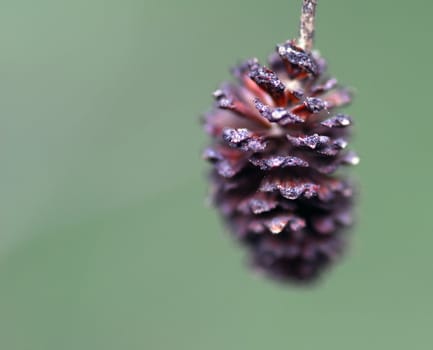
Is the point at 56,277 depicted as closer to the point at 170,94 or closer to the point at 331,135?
the point at 170,94

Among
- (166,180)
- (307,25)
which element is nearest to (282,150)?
(307,25)

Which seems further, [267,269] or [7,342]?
[7,342]

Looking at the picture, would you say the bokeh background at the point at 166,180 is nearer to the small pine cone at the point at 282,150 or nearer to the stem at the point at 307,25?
the small pine cone at the point at 282,150

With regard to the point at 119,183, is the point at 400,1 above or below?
above

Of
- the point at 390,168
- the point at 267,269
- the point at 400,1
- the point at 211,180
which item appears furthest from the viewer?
the point at 390,168

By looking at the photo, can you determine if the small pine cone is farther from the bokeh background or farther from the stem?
the bokeh background

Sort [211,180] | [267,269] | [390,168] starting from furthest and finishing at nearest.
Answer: [390,168], [267,269], [211,180]

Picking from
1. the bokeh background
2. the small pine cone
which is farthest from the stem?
the bokeh background

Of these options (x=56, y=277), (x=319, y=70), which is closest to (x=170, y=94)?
(x=56, y=277)

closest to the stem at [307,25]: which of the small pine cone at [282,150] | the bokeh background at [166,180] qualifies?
the small pine cone at [282,150]
